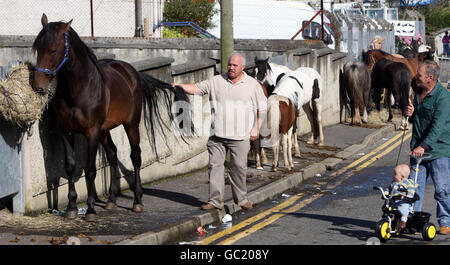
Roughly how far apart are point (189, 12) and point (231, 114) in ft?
69.4

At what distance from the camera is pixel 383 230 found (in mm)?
8906

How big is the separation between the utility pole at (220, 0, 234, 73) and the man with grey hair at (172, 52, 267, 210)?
3.59m

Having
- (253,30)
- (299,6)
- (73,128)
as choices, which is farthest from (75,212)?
(299,6)

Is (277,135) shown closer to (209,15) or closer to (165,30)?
(165,30)

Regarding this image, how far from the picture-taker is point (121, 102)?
10.8 metres

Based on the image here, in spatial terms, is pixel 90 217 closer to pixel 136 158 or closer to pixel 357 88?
pixel 136 158

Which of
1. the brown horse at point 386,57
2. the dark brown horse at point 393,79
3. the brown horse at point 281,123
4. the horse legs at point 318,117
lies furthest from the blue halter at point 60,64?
the brown horse at point 386,57

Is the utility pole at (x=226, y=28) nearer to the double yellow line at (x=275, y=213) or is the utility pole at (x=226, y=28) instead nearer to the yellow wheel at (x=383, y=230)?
the double yellow line at (x=275, y=213)

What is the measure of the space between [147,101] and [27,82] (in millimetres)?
2736

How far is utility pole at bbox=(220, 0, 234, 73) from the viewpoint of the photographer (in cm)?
1405

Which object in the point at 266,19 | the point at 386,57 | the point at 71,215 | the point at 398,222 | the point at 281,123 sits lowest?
the point at 71,215

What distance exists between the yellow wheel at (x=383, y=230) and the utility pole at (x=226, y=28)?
6.18m

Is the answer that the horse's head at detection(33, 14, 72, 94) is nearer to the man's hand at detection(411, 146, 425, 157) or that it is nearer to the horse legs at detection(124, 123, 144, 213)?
the horse legs at detection(124, 123, 144, 213)

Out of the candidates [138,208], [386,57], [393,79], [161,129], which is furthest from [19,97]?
[386,57]
